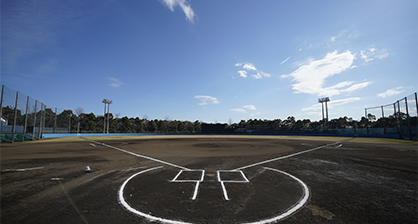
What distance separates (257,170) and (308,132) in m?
53.7

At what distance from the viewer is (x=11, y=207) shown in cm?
363

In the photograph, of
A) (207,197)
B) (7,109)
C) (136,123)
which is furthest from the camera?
(136,123)

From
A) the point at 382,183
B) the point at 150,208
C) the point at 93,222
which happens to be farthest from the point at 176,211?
the point at 382,183

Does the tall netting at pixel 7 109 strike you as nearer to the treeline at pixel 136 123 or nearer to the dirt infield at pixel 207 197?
the treeline at pixel 136 123

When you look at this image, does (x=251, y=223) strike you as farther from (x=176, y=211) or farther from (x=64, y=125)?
(x=64, y=125)

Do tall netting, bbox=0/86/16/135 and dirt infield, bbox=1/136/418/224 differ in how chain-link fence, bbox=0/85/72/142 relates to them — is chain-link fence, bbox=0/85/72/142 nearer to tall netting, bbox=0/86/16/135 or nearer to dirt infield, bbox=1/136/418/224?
tall netting, bbox=0/86/16/135

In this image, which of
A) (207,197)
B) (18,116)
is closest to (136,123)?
(18,116)

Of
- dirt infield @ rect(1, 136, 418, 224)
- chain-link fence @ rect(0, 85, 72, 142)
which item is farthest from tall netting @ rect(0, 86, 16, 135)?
dirt infield @ rect(1, 136, 418, 224)

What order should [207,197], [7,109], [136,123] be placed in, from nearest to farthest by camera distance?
[207,197] → [7,109] → [136,123]

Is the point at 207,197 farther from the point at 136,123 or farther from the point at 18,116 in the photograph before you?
the point at 136,123

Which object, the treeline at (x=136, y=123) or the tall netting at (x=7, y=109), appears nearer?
the tall netting at (x=7, y=109)

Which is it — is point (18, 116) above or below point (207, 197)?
above

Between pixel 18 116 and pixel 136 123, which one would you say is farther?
pixel 136 123

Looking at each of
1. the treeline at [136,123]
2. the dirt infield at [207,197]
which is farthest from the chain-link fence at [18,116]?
the dirt infield at [207,197]
